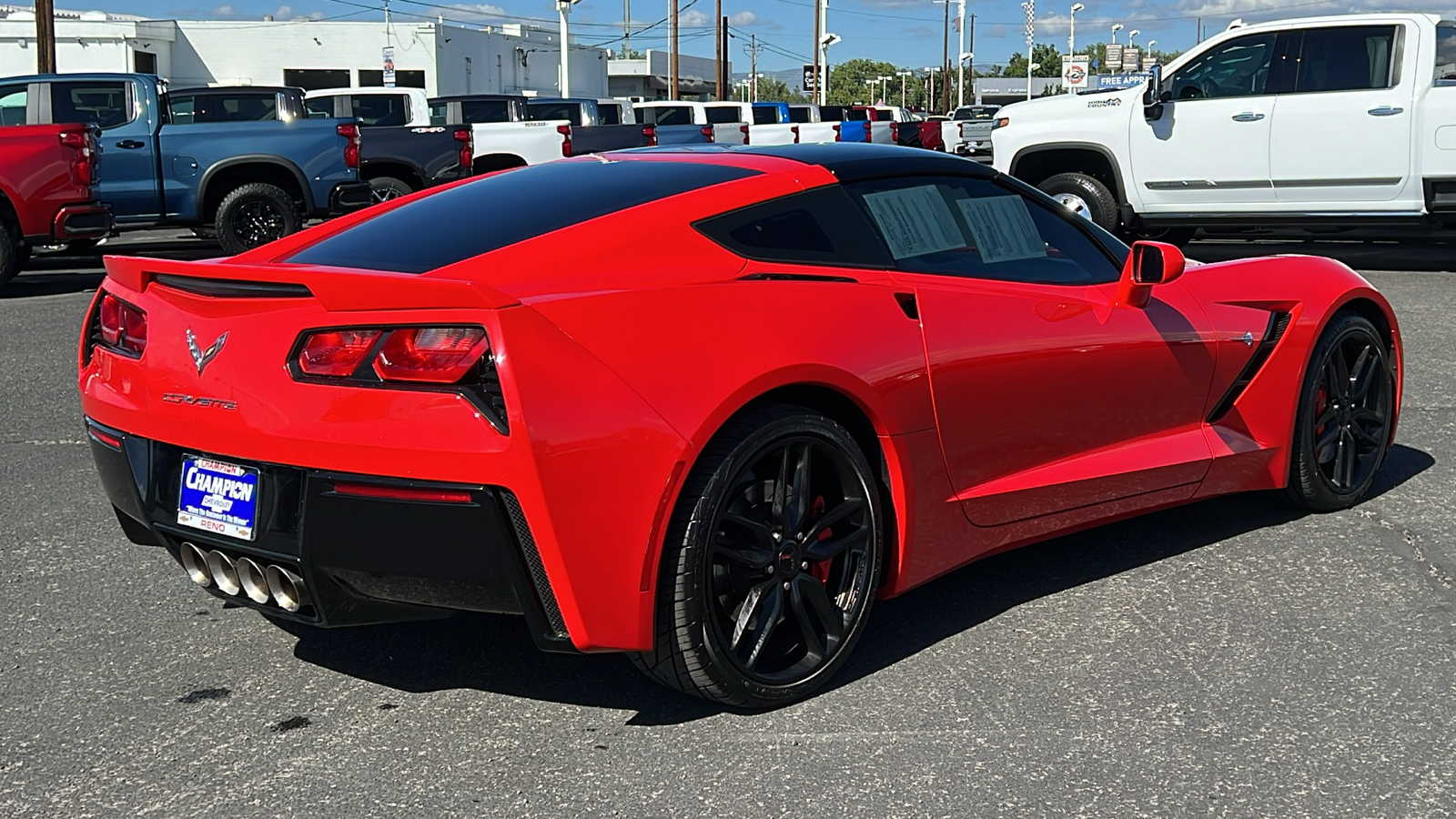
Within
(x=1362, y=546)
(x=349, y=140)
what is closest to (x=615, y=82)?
(x=349, y=140)

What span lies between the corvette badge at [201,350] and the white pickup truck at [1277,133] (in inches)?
446

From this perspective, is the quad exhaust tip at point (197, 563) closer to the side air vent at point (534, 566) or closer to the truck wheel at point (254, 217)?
the side air vent at point (534, 566)

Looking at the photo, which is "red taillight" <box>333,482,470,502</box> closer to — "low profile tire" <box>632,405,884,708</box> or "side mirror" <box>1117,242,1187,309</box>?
"low profile tire" <box>632,405,884,708</box>

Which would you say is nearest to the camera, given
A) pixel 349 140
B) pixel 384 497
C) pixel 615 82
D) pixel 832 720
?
pixel 384 497

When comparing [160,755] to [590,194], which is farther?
[590,194]

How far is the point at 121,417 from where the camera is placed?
360 centimetres

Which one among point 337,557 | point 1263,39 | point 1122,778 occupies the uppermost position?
point 1263,39

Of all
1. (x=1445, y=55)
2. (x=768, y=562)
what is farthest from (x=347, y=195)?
(x=768, y=562)

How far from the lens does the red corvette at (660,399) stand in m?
3.14

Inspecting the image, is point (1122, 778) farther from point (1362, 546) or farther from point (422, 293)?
point (1362, 546)

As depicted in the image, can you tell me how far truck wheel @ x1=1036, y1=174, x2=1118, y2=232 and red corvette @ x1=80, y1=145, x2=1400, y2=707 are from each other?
9.28m

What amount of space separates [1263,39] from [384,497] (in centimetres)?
1170

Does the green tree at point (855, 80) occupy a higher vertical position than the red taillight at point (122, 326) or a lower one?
higher

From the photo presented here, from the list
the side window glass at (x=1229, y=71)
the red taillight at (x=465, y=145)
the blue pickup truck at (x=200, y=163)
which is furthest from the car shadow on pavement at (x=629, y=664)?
the red taillight at (x=465, y=145)
